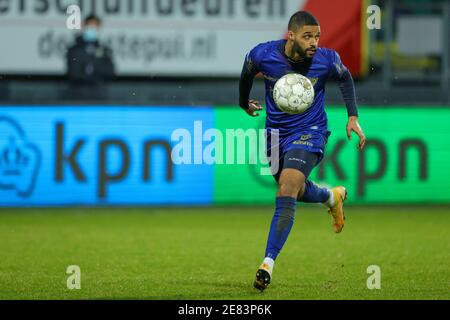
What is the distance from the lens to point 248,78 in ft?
28.8

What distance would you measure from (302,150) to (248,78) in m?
0.75

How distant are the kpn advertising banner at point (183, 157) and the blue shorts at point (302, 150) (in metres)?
5.57

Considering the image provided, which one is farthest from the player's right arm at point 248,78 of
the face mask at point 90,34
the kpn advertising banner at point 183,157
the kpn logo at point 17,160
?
the face mask at point 90,34

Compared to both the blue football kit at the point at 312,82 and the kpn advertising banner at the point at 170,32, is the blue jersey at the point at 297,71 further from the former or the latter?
the kpn advertising banner at the point at 170,32

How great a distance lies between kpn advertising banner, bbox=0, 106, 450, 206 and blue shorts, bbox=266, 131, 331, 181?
219 inches

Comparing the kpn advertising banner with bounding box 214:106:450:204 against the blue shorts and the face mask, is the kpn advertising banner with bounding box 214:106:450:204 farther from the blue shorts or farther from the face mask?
the blue shorts

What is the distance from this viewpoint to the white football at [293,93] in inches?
328

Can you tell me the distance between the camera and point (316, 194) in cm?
916

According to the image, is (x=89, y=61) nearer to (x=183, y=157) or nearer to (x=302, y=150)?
(x=183, y=157)

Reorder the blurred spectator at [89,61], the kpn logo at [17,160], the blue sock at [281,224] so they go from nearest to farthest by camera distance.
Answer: the blue sock at [281,224]
the kpn logo at [17,160]
the blurred spectator at [89,61]

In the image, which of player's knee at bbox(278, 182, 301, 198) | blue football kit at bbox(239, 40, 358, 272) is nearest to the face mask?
blue football kit at bbox(239, 40, 358, 272)

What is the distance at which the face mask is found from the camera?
15.6 meters

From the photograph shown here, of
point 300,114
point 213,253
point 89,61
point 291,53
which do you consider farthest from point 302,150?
point 89,61
